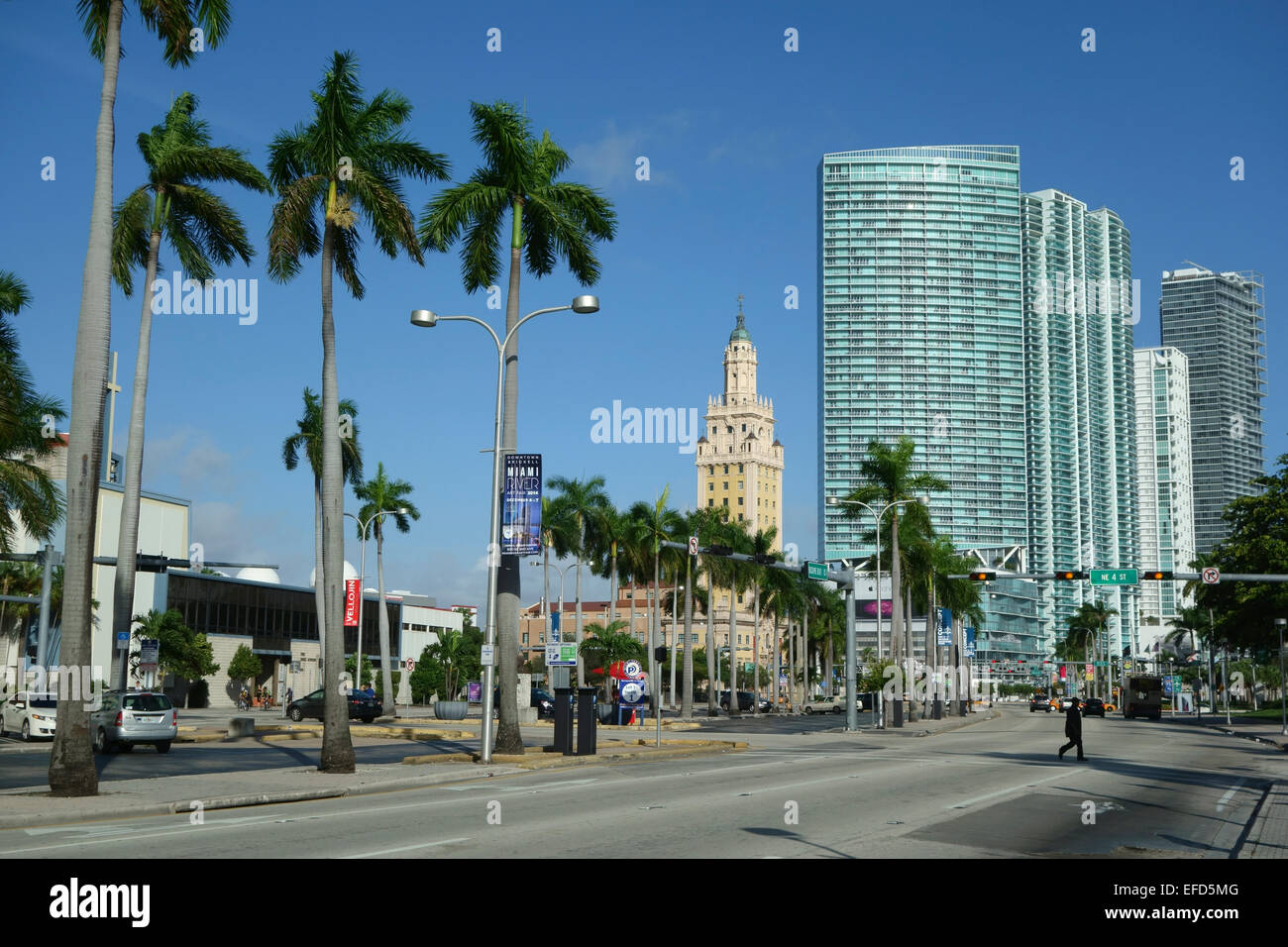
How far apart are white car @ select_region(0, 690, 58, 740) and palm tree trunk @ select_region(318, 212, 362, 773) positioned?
16047 millimetres

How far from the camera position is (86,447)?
1906 centimetres

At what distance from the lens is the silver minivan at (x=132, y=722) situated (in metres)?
31.1

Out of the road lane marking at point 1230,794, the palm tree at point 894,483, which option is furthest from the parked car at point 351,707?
the road lane marking at point 1230,794

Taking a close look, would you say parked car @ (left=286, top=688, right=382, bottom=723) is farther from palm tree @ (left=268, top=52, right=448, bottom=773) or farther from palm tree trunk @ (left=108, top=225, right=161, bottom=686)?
palm tree @ (left=268, top=52, right=448, bottom=773)

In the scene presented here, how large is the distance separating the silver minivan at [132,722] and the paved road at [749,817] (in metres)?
12.7

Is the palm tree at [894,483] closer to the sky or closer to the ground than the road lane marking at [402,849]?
closer to the sky

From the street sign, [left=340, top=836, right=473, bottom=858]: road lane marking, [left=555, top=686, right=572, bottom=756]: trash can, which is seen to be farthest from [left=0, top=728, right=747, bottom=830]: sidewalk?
the street sign

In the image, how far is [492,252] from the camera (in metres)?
31.5

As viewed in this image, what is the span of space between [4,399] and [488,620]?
463 inches

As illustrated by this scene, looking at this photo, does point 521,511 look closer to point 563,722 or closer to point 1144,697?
point 563,722

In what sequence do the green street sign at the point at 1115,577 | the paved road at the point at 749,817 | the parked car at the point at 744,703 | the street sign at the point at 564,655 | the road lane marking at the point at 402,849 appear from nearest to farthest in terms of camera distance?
the road lane marking at the point at 402,849 → the paved road at the point at 749,817 → the street sign at the point at 564,655 → the green street sign at the point at 1115,577 → the parked car at the point at 744,703

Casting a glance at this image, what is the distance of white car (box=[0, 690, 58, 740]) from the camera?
3597 centimetres

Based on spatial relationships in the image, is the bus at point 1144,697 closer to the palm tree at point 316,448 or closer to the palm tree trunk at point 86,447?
the palm tree at point 316,448
